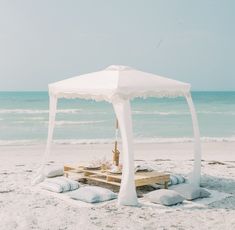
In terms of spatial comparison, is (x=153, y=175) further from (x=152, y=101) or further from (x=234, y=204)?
(x=152, y=101)

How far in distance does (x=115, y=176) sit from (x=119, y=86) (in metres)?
1.74

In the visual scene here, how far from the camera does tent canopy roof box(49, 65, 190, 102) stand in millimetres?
7719

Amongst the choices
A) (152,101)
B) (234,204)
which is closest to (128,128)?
(234,204)

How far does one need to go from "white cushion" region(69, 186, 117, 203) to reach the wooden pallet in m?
0.30

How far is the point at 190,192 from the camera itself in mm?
8242

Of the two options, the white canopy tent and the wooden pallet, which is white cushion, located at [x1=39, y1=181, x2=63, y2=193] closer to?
the wooden pallet

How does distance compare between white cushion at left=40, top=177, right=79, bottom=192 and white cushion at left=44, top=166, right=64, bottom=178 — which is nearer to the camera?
white cushion at left=40, top=177, right=79, bottom=192

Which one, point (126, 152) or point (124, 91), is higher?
point (124, 91)

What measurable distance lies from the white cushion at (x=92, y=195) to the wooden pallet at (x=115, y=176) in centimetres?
30

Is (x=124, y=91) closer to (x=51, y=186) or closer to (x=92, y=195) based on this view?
(x=92, y=195)

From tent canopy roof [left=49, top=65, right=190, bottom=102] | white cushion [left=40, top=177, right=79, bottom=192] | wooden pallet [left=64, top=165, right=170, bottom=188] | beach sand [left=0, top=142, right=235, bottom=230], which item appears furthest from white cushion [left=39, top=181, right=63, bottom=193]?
tent canopy roof [left=49, top=65, right=190, bottom=102]

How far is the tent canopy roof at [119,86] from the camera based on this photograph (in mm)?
7719

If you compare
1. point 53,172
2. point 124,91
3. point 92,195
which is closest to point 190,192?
point 92,195

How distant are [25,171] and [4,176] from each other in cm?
77
